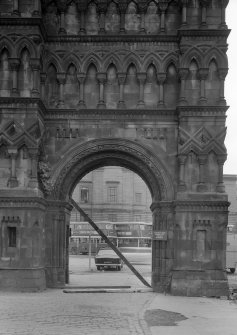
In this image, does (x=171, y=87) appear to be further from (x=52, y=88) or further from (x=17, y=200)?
(x=17, y=200)

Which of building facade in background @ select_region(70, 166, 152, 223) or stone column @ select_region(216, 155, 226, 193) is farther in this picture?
building facade in background @ select_region(70, 166, 152, 223)

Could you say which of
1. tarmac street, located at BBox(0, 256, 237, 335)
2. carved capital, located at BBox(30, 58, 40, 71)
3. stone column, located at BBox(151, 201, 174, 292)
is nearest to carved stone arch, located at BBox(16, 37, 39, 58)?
carved capital, located at BBox(30, 58, 40, 71)

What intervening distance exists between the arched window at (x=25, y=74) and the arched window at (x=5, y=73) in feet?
1.25

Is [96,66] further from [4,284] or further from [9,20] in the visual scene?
[4,284]

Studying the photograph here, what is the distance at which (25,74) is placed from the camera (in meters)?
21.9

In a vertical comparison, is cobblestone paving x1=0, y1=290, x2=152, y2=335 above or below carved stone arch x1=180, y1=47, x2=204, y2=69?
below

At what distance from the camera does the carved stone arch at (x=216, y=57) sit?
22234mm

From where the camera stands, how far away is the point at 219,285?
2148 cm

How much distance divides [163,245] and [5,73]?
321 inches

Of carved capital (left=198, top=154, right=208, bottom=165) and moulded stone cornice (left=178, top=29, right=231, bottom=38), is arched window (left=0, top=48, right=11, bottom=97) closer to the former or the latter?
moulded stone cornice (left=178, top=29, right=231, bottom=38)

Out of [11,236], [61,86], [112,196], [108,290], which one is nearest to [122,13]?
[61,86]

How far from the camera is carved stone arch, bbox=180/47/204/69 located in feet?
73.0

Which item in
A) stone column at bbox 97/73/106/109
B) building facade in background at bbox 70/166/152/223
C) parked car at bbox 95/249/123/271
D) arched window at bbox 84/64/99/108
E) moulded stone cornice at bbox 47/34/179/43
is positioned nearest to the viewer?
moulded stone cornice at bbox 47/34/179/43

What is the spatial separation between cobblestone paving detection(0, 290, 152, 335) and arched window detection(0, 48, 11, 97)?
6888 mm
